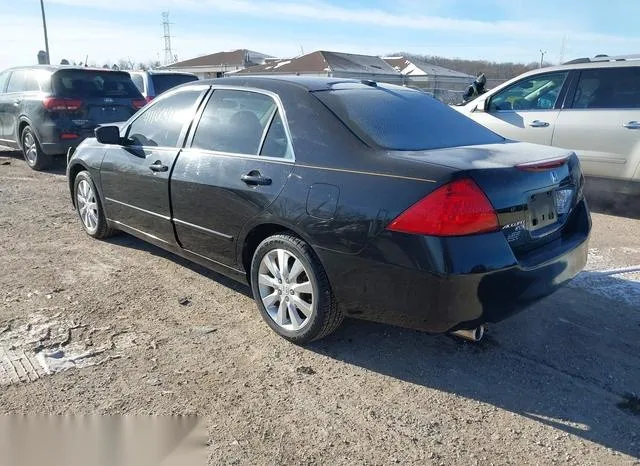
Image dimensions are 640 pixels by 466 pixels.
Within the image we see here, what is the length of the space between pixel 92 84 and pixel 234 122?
21.9ft

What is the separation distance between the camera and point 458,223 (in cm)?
Answer: 267

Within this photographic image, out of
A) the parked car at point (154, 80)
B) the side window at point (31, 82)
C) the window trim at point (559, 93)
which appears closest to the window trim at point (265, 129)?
the window trim at point (559, 93)

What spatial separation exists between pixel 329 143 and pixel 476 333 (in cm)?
136

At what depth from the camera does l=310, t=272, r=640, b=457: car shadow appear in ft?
9.21

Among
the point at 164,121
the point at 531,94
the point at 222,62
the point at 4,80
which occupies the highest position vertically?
the point at 222,62

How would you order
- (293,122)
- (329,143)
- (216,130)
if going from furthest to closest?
(216,130) → (293,122) → (329,143)

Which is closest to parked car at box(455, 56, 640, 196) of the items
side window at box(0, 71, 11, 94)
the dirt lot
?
the dirt lot

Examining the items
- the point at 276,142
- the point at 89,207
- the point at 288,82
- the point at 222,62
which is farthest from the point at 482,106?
the point at 222,62

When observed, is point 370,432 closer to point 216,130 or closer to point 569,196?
point 569,196

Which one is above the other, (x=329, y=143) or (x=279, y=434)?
(x=329, y=143)

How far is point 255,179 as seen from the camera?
3451 mm

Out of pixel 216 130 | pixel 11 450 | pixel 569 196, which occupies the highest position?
pixel 216 130

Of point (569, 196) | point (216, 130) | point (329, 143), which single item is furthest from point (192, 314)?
point (569, 196)

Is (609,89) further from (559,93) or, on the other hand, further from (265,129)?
(265,129)
